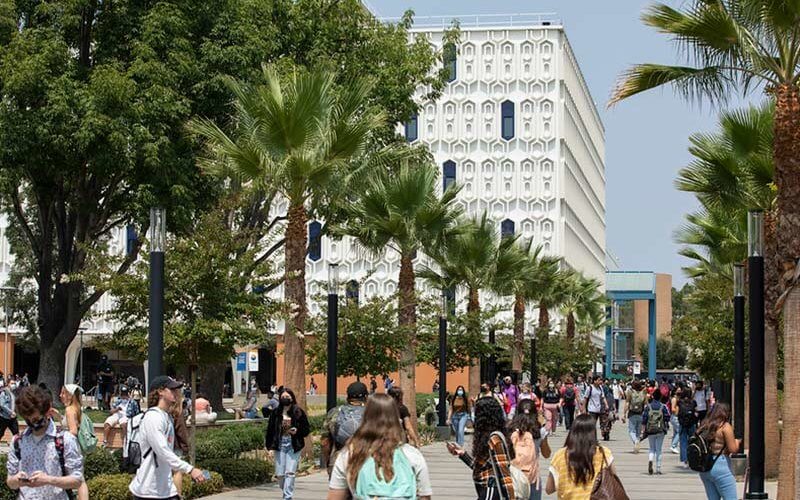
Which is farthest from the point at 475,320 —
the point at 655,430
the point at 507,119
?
the point at 507,119

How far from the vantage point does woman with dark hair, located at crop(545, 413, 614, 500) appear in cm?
973

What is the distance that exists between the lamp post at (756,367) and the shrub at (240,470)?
26.0 ft

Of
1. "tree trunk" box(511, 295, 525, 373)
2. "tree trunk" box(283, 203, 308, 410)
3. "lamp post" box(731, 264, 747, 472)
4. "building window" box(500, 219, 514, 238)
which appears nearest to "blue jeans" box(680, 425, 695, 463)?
"lamp post" box(731, 264, 747, 472)

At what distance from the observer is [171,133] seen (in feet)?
111

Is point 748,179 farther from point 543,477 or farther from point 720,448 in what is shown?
point 720,448

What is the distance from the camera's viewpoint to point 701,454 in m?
13.5

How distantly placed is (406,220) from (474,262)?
9539mm

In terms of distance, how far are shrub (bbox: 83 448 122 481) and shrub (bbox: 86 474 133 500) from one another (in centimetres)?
89

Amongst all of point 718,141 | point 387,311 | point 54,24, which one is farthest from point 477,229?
point 718,141

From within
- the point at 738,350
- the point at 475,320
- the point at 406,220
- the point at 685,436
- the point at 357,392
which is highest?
the point at 406,220

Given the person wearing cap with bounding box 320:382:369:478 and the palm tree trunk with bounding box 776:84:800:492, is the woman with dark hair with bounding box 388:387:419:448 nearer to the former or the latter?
the person wearing cap with bounding box 320:382:369:478

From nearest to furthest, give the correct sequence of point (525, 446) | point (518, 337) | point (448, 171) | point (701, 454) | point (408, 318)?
1. point (525, 446)
2. point (701, 454)
3. point (408, 318)
4. point (518, 337)
5. point (448, 171)

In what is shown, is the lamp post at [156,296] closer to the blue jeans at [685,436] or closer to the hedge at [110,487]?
the hedge at [110,487]

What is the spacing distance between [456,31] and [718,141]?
1782 centimetres
